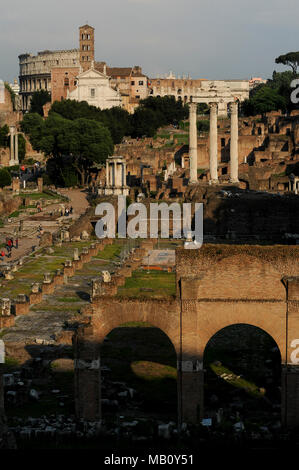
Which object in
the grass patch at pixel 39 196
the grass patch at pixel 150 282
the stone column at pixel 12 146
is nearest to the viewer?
the grass patch at pixel 150 282

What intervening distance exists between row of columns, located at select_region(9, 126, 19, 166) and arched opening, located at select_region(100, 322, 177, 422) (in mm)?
70176

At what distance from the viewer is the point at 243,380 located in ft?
93.6

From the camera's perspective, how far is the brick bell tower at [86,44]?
14988cm

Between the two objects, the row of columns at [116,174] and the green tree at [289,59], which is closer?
the row of columns at [116,174]

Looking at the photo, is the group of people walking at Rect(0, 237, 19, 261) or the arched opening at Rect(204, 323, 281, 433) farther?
the group of people walking at Rect(0, 237, 19, 261)

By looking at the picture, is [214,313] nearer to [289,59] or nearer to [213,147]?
[213,147]

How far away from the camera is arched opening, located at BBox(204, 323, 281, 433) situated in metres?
24.8

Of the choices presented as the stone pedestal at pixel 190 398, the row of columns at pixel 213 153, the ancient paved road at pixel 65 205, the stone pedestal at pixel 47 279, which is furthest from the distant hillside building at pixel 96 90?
the stone pedestal at pixel 190 398

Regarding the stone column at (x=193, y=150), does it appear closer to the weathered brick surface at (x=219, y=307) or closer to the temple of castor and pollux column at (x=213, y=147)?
the temple of castor and pollux column at (x=213, y=147)

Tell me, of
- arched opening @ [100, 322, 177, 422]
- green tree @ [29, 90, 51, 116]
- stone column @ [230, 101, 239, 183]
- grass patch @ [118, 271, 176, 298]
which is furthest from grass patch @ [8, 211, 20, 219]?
green tree @ [29, 90, 51, 116]

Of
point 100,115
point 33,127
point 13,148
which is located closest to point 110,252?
point 13,148

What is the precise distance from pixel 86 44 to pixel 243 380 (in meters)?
128

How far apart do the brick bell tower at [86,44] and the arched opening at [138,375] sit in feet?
A: 392

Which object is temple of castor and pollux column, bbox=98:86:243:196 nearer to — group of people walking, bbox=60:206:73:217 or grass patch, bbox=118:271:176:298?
group of people walking, bbox=60:206:73:217
